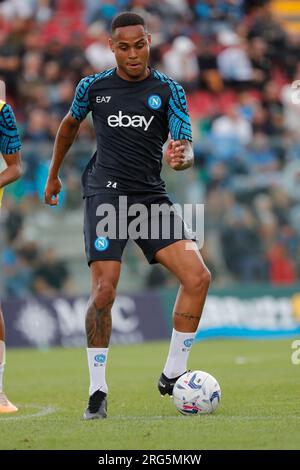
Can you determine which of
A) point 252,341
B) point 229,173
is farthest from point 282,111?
point 252,341

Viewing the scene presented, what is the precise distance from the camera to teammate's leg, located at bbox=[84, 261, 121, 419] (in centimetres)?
763

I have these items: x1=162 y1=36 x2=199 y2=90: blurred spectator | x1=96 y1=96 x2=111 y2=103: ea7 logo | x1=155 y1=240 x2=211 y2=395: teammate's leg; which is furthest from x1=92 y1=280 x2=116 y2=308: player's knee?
x1=162 y1=36 x2=199 y2=90: blurred spectator

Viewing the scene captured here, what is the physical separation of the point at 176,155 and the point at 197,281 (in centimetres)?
100

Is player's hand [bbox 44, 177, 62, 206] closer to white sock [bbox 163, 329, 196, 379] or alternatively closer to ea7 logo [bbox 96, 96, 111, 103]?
ea7 logo [bbox 96, 96, 111, 103]

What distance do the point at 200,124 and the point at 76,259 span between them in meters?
4.31

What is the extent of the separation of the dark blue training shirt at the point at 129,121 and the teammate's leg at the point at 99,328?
2.26 feet

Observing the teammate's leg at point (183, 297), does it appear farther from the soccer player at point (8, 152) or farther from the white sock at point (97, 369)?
the soccer player at point (8, 152)

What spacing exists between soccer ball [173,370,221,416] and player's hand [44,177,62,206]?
1.83 m

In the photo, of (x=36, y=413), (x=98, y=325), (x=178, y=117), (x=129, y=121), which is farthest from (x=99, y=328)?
(x=178, y=117)

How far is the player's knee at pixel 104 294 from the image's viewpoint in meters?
7.67

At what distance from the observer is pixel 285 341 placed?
1642 cm

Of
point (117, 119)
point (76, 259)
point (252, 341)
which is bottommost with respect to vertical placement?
point (252, 341)

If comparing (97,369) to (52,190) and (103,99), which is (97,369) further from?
(103,99)
